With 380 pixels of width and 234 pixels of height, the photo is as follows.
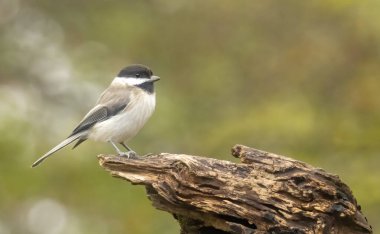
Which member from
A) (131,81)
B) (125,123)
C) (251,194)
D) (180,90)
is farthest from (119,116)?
(180,90)

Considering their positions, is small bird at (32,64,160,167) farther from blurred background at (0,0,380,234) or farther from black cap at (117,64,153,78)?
Result: blurred background at (0,0,380,234)

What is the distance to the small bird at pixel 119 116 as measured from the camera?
795 centimetres

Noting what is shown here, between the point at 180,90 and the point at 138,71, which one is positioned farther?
the point at 180,90

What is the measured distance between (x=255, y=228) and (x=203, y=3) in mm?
6791

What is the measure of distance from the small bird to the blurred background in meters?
3.13

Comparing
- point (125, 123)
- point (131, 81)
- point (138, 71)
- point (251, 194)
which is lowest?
point (251, 194)

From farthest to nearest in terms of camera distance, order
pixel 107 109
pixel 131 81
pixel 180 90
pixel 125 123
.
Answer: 1. pixel 180 90
2. pixel 131 81
3. pixel 107 109
4. pixel 125 123

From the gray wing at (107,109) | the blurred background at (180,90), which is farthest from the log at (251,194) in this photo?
the blurred background at (180,90)

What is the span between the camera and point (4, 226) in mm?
12711

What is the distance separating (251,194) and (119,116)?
2.49 metres

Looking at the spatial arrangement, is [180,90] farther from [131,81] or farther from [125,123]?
[125,123]

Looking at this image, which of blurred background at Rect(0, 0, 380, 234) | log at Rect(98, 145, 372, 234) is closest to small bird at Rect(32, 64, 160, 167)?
log at Rect(98, 145, 372, 234)

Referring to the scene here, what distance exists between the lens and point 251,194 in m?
5.74

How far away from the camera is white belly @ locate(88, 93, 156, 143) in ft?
26.0
